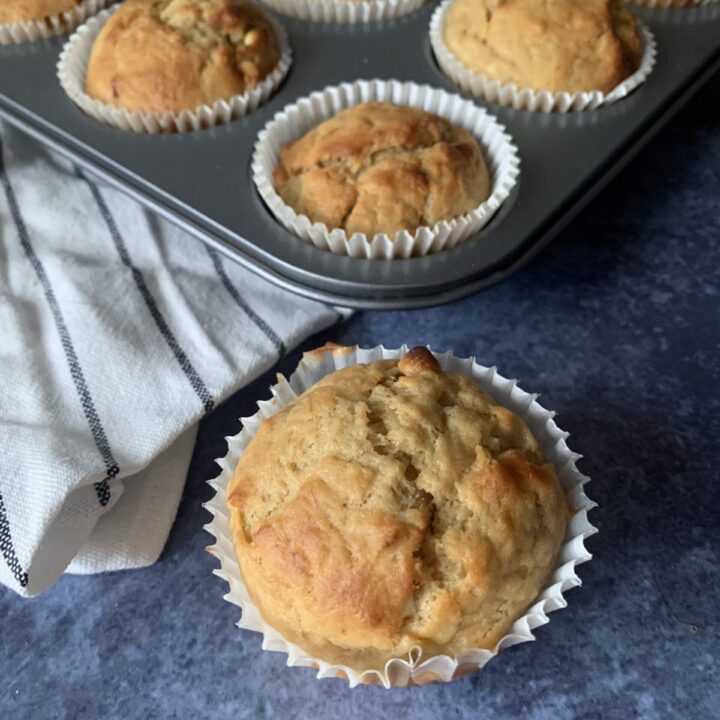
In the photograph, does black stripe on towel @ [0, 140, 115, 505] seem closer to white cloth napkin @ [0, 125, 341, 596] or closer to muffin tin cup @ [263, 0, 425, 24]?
white cloth napkin @ [0, 125, 341, 596]

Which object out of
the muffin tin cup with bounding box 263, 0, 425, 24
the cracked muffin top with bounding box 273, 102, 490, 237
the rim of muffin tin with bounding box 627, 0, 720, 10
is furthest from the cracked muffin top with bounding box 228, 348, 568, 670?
the rim of muffin tin with bounding box 627, 0, 720, 10

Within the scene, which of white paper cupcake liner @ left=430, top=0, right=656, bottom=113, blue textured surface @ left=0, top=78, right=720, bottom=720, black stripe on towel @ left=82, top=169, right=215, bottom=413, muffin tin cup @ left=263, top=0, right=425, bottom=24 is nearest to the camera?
blue textured surface @ left=0, top=78, right=720, bottom=720

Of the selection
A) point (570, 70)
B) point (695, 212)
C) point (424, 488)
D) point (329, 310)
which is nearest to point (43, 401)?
point (329, 310)

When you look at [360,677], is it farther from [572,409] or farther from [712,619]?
[572,409]

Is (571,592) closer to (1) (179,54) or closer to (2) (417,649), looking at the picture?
(2) (417,649)

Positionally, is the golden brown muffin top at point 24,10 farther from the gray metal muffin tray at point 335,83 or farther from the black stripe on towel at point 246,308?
the black stripe on towel at point 246,308
